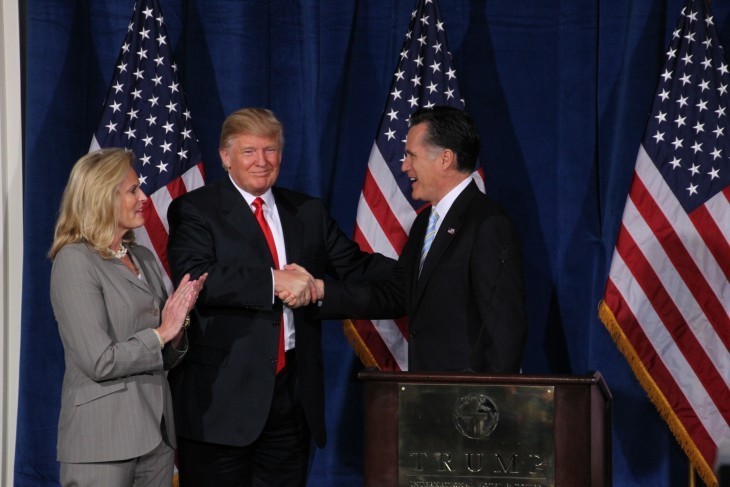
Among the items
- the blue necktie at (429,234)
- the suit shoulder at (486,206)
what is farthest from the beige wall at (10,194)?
the suit shoulder at (486,206)

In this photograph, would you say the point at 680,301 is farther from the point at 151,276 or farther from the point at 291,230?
the point at 151,276

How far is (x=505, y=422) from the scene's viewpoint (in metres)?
2.50

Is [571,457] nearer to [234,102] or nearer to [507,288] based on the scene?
[507,288]

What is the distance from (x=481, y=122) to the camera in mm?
4695

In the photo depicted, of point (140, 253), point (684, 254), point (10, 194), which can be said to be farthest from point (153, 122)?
point (684, 254)

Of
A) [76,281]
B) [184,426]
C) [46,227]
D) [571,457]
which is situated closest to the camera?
[571,457]

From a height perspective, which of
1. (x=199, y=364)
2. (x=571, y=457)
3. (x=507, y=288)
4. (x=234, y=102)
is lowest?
(x=571, y=457)

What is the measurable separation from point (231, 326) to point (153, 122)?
4.47 feet

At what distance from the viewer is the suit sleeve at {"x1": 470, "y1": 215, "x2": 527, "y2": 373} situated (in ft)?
10.1

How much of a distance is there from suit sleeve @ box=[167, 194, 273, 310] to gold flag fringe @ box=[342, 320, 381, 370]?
1.03 m

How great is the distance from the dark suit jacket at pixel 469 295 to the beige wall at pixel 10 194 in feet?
7.20

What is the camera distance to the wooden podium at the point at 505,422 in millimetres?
2492

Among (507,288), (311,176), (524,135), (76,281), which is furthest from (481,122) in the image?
(76,281)

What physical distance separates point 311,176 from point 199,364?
1.58 meters
